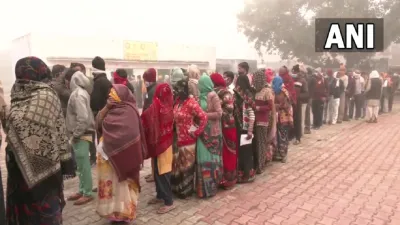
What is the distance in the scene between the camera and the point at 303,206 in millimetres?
3836

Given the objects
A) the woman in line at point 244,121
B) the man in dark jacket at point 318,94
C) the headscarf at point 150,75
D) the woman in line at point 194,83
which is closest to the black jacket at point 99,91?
the headscarf at point 150,75

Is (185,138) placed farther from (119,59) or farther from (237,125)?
(119,59)

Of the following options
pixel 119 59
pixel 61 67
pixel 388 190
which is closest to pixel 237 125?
pixel 388 190

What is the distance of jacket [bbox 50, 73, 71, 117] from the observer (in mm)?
4664

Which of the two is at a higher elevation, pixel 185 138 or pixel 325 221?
pixel 185 138

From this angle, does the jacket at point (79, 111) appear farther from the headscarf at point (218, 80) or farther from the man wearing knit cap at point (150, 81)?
the headscarf at point (218, 80)

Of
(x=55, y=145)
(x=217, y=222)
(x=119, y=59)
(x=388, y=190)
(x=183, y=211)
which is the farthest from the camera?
(x=119, y=59)

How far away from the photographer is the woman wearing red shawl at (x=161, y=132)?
3510mm

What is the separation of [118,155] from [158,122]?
66 centimetres

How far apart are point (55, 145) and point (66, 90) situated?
104 inches

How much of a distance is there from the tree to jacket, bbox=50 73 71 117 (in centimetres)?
1667

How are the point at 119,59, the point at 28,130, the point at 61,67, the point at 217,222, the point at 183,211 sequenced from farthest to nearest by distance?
the point at 119,59 < the point at 61,67 < the point at 183,211 < the point at 217,222 < the point at 28,130

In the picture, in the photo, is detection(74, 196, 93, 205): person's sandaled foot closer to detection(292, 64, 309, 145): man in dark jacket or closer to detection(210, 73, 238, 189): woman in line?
detection(210, 73, 238, 189): woman in line

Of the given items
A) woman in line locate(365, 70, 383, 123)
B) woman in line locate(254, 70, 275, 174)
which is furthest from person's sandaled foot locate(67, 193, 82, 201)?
woman in line locate(365, 70, 383, 123)
